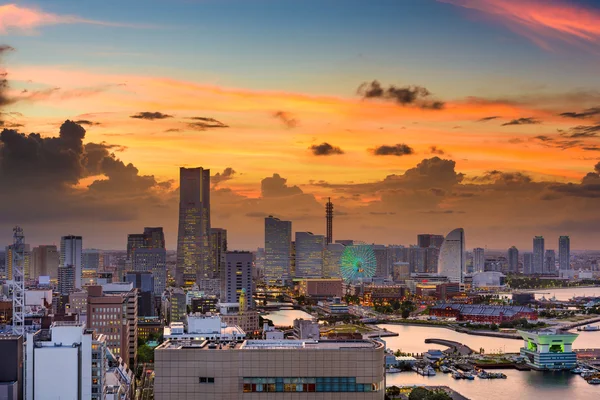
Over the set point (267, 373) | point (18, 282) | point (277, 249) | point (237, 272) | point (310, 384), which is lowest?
point (237, 272)

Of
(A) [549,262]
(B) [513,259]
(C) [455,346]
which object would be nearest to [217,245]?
(C) [455,346]

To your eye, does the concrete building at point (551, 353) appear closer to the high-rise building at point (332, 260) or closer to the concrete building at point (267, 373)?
the concrete building at point (267, 373)

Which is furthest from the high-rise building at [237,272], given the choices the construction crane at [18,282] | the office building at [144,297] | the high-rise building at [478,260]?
the high-rise building at [478,260]

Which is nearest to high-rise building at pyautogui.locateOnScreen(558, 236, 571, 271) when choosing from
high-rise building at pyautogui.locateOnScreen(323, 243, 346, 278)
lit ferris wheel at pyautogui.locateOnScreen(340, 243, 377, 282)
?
high-rise building at pyautogui.locateOnScreen(323, 243, 346, 278)

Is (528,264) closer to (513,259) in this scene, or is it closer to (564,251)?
(513,259)

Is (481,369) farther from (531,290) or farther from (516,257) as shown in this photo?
(516,257)

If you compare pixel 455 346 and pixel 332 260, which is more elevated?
pixel 332 260
